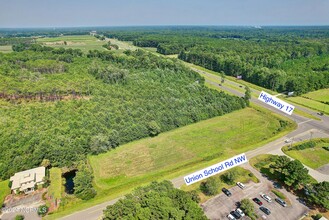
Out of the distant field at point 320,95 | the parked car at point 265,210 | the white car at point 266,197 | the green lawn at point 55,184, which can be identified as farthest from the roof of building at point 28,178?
the distant field at point 320,95

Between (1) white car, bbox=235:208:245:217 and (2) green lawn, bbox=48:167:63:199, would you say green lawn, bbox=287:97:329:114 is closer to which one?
(1) white car, bbox=235:208:245:217

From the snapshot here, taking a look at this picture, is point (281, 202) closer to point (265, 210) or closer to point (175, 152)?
point (265, 210)

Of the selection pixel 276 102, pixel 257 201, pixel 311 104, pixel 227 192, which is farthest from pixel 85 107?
pixel 311 104

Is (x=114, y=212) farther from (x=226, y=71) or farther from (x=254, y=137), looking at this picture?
(x=226, y=71)

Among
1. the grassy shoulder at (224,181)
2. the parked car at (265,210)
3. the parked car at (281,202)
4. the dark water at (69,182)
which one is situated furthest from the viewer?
the dark water at (69,182)

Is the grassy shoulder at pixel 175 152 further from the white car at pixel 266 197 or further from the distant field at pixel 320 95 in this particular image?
the distant field at pixel 320 95

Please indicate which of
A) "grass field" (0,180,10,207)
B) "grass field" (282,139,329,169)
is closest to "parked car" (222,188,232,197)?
"grass field" (282,139,329,169)

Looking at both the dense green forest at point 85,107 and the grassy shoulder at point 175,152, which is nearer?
the grassy shoulder at point 175,152
